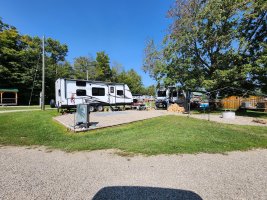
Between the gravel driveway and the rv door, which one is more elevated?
the rv door

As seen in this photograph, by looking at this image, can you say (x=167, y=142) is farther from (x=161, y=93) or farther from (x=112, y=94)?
(x=161, y=93)

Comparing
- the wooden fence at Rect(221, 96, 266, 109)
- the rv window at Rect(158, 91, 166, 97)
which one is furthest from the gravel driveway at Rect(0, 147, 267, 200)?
the wooden fence at Rect(221, 96, 266, 109)

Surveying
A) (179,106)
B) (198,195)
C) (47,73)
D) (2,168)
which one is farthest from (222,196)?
(47,73)

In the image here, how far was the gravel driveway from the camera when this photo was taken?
109 inches

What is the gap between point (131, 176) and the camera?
3.40 m

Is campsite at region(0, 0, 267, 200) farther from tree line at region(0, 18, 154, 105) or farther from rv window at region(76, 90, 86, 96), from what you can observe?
tree line at region(0, 18, 154, 105)

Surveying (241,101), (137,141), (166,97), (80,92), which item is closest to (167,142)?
(137,141)

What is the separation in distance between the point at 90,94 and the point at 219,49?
12.6 metres

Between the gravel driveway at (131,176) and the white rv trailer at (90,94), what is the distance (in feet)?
30.9

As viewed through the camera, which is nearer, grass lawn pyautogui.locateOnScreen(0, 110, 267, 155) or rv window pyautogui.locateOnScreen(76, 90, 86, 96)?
grass lawn pyautogui.locateOnScreen(0, 110, 267, 155)

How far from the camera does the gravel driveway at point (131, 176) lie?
2.76 meters

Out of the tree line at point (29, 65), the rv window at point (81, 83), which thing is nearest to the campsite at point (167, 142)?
the rv window at point (81, 83)

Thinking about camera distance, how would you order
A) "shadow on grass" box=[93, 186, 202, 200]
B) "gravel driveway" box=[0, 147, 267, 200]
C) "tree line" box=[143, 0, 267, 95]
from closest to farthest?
1. "shadow on grass" box=[93, 186, 202, 200]
2. "gravel driveway" box=[0, 147, 267, 200]
3. "tree line" box=[143, 0, 267, 95]

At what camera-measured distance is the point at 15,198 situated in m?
2.62
